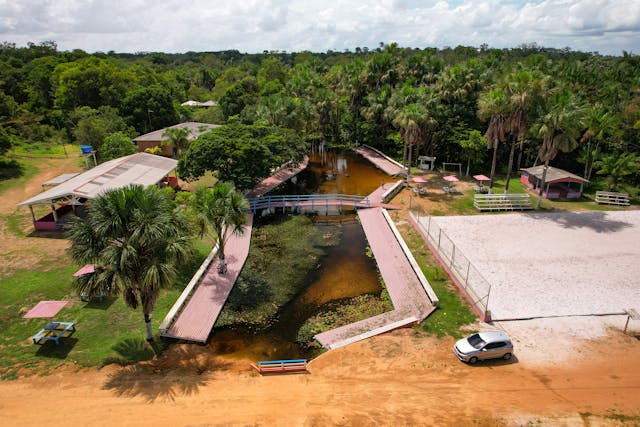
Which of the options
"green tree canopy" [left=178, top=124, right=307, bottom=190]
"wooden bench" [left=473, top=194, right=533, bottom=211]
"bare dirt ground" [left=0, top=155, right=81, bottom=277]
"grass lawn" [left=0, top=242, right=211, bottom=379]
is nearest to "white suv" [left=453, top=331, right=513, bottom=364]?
"grass lawn" [left=0, top=242, right=211, bottom=379]

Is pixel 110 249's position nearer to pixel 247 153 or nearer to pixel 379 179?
pixel 247 153

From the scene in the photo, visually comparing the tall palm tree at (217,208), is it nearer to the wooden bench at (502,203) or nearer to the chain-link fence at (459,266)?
the chain-link fence at (459,266)

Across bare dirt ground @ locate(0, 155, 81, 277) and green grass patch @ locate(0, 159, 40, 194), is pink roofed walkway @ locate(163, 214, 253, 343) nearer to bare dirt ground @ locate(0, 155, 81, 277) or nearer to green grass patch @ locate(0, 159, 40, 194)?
bare dirt ground @ locate(0, 155, 81, 277)

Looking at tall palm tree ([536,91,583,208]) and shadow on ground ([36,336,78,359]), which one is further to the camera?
tall palm tree ([536,91,583,208])

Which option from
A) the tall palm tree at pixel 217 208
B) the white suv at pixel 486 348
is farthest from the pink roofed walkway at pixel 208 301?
the white suv at pixel 486 348

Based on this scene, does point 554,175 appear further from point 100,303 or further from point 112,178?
point 112,178

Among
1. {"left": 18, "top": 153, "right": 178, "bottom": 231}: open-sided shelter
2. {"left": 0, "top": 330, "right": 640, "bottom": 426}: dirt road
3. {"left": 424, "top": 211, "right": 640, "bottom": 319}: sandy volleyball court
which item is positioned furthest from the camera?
{"left": 18, "top": 153, "right": 178, "bottom": 231}: open-sided shelter

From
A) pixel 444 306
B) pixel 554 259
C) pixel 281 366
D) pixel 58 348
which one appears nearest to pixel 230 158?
pixel 58 348
